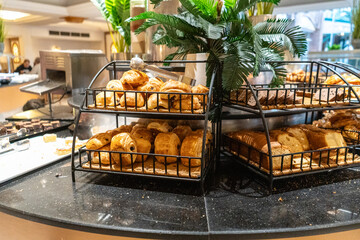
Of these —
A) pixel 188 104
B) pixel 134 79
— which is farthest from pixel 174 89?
pixel 134 79

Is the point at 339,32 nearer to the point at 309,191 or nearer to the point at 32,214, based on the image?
the point at 309,191

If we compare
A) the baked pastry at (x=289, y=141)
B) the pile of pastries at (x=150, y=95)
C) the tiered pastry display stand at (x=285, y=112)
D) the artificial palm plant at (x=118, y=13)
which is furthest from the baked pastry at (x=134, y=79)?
the artificial palm plant at (x=118, y=13)

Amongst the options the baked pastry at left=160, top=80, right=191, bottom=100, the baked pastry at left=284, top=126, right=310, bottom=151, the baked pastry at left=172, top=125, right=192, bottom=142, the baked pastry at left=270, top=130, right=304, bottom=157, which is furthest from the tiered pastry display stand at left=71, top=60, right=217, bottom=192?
the baked pastry at left=284, top=126, right=310, bottom=151

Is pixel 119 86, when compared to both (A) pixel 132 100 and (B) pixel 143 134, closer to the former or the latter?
(A) pixel 132 100

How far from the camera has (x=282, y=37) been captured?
4.07 ft

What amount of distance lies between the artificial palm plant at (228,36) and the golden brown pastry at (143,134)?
1.23ft

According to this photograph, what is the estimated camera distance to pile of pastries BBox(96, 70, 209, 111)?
100 cm

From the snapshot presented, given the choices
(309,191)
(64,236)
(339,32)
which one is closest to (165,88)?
(64,236)

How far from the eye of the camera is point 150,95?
106 centimetres

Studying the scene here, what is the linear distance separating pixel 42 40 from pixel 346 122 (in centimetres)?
1180

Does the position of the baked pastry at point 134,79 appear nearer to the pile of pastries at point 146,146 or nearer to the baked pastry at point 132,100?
the baked pastry at point 132,100

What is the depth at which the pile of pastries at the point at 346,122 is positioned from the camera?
1.42m

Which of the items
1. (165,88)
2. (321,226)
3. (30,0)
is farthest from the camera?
(30,0)

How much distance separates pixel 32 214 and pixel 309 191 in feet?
3.50
